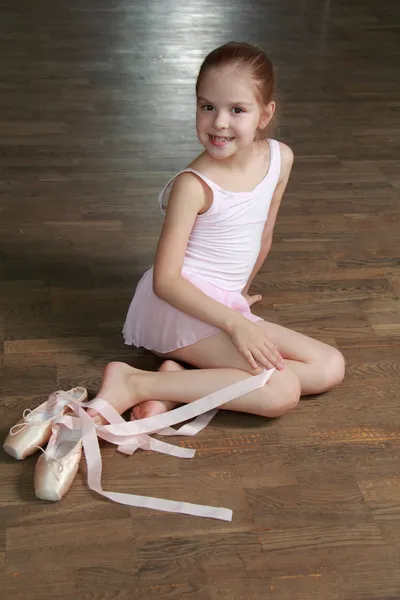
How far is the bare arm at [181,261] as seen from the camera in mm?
1688

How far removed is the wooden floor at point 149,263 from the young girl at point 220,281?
0.25 ft

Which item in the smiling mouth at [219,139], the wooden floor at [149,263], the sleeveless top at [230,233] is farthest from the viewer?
the sleeveless top at [230,233]

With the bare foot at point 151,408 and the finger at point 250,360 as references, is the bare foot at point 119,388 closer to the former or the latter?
the bare foot at point 151,408

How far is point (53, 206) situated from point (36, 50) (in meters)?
1.26

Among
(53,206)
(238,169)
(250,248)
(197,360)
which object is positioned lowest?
(53,206)

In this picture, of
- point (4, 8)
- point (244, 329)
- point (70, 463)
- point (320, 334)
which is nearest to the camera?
point (70, 463)

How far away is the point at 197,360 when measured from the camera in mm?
1762

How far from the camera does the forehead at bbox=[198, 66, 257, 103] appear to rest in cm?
162

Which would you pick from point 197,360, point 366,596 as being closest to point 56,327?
point 197,360

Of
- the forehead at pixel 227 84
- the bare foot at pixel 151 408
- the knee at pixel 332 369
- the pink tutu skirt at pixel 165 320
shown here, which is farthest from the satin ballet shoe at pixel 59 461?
the forehead at pixel 227 84

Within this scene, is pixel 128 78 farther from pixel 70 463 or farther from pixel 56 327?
pixel 70 463

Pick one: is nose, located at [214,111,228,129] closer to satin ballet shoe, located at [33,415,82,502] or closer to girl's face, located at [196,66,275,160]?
girl's face, located at [196,66,275,160]

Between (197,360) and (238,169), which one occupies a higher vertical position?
(238,169)

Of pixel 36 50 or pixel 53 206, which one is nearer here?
pixel 53 206
